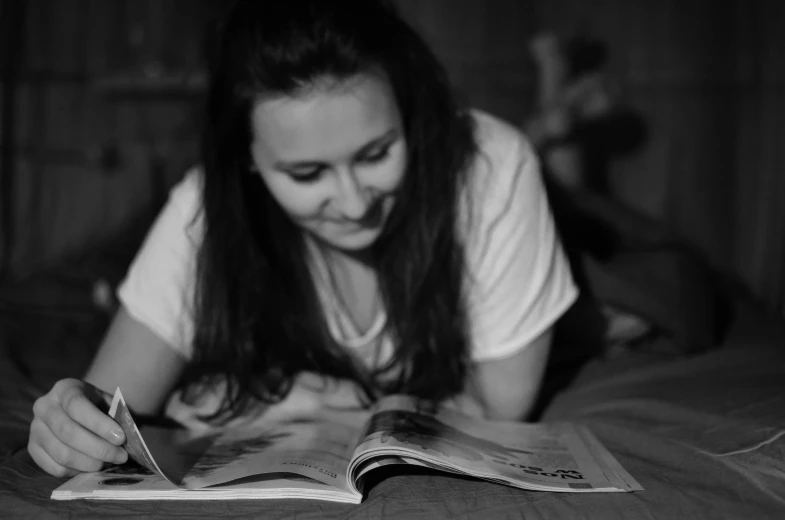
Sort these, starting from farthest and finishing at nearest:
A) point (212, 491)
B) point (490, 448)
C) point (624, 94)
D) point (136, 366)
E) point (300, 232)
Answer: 1. point (624, 94)
2. point (300, 232)
3. point (136, 366)
4. point (490, 448)
5. point (212, 491)

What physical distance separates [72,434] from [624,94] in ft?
6.04

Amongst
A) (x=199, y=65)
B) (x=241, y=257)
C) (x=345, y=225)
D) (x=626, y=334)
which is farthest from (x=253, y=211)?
(x=199, y=65)

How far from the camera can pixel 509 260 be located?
939 millimetres

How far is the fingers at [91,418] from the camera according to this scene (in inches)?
27.9

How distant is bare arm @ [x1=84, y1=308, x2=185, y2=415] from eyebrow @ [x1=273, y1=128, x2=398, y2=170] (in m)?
0.26

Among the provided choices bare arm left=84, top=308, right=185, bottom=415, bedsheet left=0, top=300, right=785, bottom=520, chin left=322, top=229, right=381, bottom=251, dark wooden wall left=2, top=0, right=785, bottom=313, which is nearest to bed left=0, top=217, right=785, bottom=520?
bedsheet left=0, top=300, right=785, bottom=520

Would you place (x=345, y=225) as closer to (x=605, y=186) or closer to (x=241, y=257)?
(x=241, y=257)

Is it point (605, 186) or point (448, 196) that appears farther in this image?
point (605, 186)

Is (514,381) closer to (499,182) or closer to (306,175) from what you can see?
(499,182)

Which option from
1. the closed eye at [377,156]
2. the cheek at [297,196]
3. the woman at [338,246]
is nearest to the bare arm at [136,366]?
the woman at [338,246]

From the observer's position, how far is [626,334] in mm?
1279

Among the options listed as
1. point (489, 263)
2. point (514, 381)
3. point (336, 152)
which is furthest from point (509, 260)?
point (336, 152)

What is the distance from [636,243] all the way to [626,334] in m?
0.20

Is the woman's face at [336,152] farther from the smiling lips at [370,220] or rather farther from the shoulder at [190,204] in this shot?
the shoulder at [190,204]
